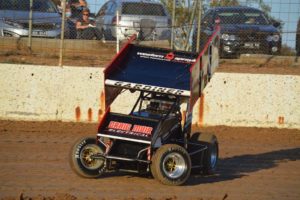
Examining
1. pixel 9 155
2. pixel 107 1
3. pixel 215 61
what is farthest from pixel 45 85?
pixel 215 61

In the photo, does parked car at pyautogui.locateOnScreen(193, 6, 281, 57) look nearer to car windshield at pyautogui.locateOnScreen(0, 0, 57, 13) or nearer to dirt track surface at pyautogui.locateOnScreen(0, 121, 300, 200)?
dirt track surface at pyautogui.locateOnScreen(0, 121, 300, 200)

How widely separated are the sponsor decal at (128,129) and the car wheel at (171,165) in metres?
0.28

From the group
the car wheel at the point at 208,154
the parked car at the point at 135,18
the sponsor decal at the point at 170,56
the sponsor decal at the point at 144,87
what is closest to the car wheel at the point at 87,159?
the sponsor decal at the point at 144,87

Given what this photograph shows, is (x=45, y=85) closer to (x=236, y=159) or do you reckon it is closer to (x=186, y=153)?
(x=236, y=159)

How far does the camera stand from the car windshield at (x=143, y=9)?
59.0 ft

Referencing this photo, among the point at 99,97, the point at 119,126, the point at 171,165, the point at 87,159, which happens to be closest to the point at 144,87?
the point at 119,126

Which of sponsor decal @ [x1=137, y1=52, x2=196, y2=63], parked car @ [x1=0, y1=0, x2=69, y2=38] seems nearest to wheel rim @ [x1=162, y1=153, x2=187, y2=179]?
sponsor decal @ [x1=137, y1=52, x2=196, y2=63]

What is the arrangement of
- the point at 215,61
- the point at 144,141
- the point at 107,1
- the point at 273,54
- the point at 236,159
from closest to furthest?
the point at 144,141, the point at 215,61, the point at 236,159, the point at 107,1, the point at 273,54

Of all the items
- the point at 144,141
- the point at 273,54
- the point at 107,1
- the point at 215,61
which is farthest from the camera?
the point at 273,54

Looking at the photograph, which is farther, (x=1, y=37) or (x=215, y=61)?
(x=1, y=37)

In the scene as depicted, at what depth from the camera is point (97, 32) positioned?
17906 mm

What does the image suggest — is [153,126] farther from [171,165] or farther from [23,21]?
[23,21]

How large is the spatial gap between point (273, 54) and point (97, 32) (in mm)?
4277

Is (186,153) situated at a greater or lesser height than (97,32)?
lesser
